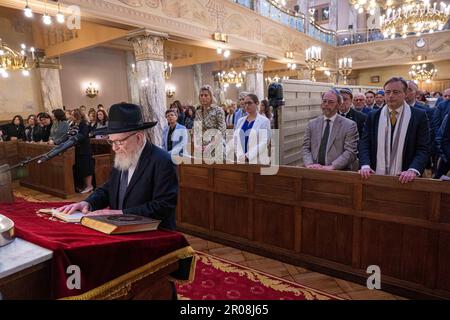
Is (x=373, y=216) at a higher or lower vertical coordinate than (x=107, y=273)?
lower

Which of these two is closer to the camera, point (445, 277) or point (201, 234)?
point (445, 277)

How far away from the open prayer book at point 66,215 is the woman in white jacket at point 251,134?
2157mm

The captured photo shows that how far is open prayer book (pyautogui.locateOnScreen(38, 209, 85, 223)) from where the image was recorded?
151 cm

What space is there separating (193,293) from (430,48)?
16.6 m

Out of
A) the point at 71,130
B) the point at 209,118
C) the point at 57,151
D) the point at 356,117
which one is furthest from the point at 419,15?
the point at 57,151

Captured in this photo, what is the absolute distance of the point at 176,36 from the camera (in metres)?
8.08

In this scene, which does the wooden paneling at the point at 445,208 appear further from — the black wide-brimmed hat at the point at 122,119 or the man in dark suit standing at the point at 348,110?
the black wide-brimmed hat at the point at 122,119

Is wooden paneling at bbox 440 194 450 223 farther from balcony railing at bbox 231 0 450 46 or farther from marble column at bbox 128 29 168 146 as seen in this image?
balcony railing at bbox 231 0 450 46

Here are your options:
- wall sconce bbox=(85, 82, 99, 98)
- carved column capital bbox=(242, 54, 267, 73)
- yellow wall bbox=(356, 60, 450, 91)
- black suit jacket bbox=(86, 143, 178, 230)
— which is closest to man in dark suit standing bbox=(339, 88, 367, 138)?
black suit jacket bbox=(86, 143, 178, 230)

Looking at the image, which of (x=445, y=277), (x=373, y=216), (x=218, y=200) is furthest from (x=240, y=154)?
(x=445, y=277)

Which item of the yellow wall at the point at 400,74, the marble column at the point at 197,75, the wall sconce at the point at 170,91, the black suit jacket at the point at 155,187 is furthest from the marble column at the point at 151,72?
the yellow wall at the point at 400,74
